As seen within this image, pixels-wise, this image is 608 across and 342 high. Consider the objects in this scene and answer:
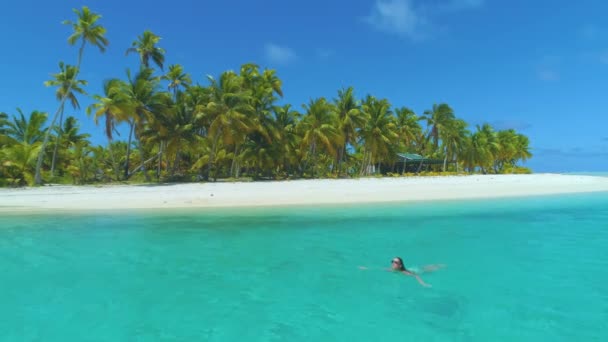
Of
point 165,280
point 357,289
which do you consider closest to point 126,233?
point 165,280

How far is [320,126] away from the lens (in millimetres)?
33625

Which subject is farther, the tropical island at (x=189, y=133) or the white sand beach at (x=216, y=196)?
the tropical island at (x=189, y=133)

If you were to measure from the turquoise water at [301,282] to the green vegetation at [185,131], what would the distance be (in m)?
15.8

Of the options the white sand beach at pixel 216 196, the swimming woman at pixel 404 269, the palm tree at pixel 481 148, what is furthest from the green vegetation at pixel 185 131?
the swimming woman at pixel 404 269

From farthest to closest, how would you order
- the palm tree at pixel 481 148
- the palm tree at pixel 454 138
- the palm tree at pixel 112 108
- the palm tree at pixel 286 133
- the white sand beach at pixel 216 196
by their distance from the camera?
the palm tree at pixel 481 148
the palm tree at pixel 454 138
the palm tree at pixel 286 133
the palm tree at pixel 112 108
the white sand beach at pixel 216 196

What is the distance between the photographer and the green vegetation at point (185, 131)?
25.2 m

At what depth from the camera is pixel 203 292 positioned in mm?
5586

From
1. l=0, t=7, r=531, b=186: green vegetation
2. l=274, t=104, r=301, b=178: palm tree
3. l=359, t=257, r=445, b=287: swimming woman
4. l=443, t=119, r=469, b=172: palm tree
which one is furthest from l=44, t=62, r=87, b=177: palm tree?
l=443, t=119, r=469, b=172: palm tree

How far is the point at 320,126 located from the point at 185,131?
459 inches

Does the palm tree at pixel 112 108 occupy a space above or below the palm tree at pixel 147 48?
below

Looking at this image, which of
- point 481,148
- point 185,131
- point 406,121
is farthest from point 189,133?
point 481,148

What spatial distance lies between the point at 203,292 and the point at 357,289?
2.27 m

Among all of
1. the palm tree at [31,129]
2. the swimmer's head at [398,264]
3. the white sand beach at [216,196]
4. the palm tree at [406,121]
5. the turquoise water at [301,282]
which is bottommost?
the turquoise water at [301,282]

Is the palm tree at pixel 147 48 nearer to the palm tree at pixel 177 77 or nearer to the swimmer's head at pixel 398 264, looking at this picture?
the palm tree at pixel 177 77
